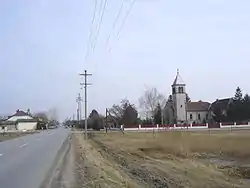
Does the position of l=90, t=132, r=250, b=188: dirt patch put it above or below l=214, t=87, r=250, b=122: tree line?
below

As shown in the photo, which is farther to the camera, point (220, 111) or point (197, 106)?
point (197, 106)

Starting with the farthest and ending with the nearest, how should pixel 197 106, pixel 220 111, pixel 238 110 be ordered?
pixel 197 106 < pixel 220 111 < pixel 238 110

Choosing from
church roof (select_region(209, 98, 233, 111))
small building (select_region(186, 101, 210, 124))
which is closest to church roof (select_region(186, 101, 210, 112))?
small building (select_region(186, 101, 210, 124))

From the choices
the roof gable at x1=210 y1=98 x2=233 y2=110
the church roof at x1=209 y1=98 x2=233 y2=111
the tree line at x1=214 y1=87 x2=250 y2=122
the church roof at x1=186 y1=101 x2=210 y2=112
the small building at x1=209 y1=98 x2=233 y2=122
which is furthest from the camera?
the church roof at x1=186 y1=101 x2=210 y2=112

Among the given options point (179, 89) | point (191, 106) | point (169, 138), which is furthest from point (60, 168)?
point (191, 106)

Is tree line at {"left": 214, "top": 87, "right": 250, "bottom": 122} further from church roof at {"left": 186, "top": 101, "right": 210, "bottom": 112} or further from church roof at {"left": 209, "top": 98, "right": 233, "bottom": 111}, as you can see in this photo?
church roof at {"left": 186, "top": 101, "right": 210, "bottom": 112}

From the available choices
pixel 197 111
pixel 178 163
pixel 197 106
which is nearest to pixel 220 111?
pixel 197 111

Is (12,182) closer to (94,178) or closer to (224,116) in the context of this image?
(94,178)

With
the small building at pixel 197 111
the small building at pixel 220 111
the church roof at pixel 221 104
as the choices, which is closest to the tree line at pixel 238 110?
the small building at pixel 220 111

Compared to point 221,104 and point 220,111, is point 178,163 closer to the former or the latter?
point 220,111

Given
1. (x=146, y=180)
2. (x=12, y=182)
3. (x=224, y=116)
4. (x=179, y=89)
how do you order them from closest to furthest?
1. (x=12, y=182)
2. (x=146, y=180)
3. (x=224, y=116)
4. (x=179, y=89)

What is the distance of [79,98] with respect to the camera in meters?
128

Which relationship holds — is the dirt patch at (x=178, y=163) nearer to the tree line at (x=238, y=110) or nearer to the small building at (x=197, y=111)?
the tree line at (x=238, y=110)

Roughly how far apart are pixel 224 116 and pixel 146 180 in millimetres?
109557
